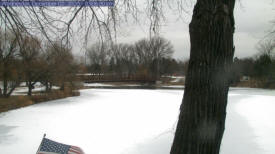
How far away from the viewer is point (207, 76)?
2078mm

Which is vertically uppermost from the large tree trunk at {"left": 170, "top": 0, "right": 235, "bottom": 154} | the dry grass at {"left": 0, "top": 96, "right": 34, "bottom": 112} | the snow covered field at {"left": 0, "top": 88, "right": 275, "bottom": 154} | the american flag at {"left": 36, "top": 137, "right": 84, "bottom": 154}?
the large tree trunk at {"left": 170, "top": 0, "right": 235, "bottom": 154}

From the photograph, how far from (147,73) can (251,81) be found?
23294 mm

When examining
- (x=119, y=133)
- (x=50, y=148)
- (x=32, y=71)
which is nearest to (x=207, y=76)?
(x=50, y=148)

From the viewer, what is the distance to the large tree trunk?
2049 mm

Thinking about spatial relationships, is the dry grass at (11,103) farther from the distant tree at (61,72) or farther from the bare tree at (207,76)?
the bare tree at (207,76)

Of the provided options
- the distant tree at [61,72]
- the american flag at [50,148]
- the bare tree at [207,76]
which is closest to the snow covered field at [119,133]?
the american flag at [50,148]

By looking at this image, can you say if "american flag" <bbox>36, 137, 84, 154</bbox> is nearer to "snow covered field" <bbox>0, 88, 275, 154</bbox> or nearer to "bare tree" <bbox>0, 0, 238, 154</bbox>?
"bare tree" <bbox>0, 0, 238, 154</bbox>

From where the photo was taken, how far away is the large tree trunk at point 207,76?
2.05m

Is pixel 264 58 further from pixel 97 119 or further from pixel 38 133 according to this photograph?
pixel 38 133

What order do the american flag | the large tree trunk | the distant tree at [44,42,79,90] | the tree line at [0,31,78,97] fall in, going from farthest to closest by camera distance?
the distant tree at [44,42,79,90]
the tree line at [0,31,78,97]
the american flag
the large tree trunk

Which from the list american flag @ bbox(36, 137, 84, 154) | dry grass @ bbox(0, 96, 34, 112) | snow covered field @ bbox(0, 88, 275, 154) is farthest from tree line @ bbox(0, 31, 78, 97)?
american flag @ bbox(36, 137, 84, 154)

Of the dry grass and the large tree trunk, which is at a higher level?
the large tree trunk

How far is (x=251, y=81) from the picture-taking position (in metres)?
51.2

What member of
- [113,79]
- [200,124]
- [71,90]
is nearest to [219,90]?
[200,124]
